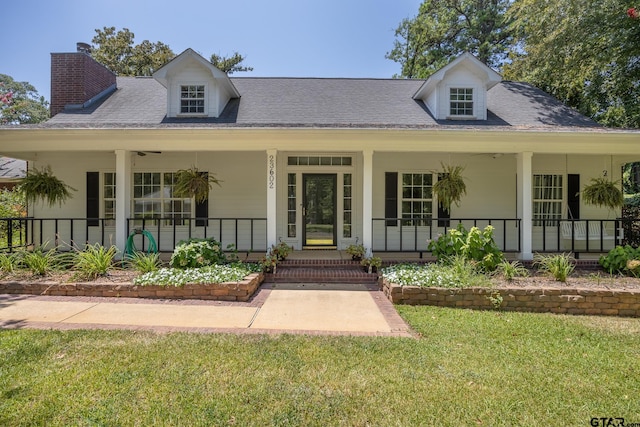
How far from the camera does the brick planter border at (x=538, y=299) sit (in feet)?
16.1

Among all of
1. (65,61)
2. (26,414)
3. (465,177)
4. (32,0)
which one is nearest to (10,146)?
(65,61)

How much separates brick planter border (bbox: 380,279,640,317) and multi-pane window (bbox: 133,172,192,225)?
6.19m

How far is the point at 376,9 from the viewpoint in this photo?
616 inches

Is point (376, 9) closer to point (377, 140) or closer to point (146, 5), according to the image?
point (146, 5)

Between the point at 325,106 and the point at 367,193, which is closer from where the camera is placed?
the point at 367,193

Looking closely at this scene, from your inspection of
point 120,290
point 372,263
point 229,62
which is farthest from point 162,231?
point 229,62

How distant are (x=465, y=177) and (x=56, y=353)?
8682 millimetres

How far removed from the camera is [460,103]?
8.73 m

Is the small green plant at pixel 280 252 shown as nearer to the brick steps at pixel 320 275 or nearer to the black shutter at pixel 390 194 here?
the brick steps at pixel 320 275

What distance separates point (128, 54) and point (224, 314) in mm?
22603

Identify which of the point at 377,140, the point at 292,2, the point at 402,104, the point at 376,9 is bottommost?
the point at 377,140

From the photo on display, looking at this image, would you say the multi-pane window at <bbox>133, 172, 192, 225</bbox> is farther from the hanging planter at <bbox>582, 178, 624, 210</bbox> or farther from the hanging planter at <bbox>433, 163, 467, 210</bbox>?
the hanging planter at <bbox>582, 178, 624, 210</bbox>

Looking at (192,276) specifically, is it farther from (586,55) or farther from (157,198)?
(586,55)

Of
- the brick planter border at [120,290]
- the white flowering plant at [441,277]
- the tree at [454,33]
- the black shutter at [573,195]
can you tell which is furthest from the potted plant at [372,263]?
the tree at [454,33]
